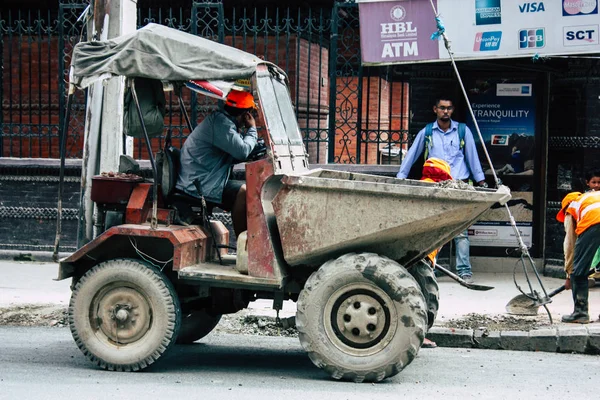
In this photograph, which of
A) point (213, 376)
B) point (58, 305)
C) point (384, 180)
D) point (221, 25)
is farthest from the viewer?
point (221, 25)

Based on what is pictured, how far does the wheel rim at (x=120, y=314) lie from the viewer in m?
6.81

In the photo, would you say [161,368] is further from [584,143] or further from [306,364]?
[584,143]

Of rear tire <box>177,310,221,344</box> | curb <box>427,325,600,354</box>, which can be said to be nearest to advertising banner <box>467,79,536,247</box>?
curb <box>427,325,600,354</box>

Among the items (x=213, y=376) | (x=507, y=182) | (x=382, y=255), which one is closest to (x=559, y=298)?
(x=507, y=182)

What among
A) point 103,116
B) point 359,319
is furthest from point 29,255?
point 359,319

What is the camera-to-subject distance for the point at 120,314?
6797mm

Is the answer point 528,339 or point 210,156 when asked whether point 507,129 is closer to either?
point 528,339

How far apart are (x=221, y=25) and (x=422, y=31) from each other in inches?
104

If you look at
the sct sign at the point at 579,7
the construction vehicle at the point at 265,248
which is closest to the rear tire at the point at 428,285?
the construction vehicle at the point at 265,248

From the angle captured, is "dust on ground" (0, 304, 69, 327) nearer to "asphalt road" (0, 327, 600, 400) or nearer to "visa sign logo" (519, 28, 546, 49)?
"asphalt road" (0, 327, 600, 400)

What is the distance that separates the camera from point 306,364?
24.1ft

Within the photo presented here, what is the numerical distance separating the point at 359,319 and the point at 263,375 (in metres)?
0.83

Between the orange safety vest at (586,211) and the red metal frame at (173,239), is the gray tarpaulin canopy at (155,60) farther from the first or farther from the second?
the orange safety vest at (586,211)

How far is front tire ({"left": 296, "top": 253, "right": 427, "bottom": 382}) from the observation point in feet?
21.2
